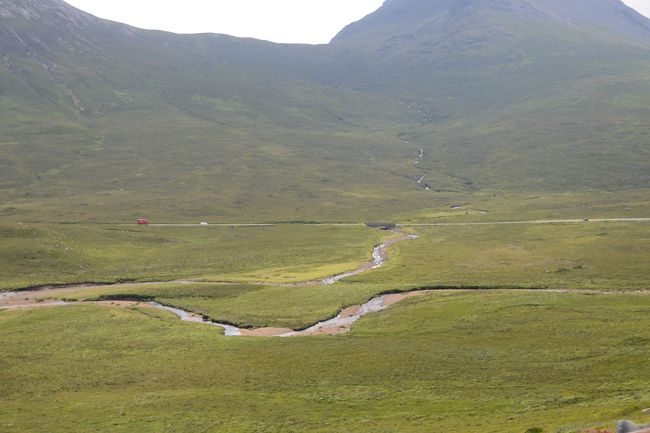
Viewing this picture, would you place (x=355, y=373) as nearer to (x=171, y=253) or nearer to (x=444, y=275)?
(x=444, y=275)

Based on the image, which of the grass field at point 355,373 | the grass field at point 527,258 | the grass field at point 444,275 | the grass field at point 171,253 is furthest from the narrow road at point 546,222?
the grass field at point 355,373

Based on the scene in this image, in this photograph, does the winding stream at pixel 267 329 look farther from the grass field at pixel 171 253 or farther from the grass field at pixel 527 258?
the grass field at pixel 527 258

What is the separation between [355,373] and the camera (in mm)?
53750

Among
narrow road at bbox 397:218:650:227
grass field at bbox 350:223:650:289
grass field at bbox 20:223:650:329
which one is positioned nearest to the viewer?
grass field at bbox 20:223:650:329

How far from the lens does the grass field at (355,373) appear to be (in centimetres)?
4359

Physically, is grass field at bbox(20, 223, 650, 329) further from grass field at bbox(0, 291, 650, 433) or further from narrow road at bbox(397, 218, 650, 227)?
narrow road at bbox(397, 218, 650, 227)

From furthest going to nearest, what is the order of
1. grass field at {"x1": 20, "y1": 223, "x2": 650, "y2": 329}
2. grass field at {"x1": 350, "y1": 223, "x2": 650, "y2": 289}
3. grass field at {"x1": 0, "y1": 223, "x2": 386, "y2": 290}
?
1. grass field at {"x1": 0, "y1": 223, "x2": 386, "y2": 290}
2. grass field at {"x1": 350, "y1": 223, "x2": 650, "y2": 289}
3. grass field at {"x1": 20, "y1": 223, "x2": 650, "y2": 329}

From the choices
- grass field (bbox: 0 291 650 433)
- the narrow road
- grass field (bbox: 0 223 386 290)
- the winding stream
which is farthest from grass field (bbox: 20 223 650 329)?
the narrow road

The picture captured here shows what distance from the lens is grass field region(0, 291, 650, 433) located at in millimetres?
43594

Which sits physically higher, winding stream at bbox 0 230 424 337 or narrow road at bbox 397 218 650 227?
narrow road at bbox 397 218 650 227

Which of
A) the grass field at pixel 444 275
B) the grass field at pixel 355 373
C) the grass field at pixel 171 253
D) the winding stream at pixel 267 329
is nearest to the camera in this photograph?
the grass field at pixel 355 373

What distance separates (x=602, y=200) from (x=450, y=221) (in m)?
53.3

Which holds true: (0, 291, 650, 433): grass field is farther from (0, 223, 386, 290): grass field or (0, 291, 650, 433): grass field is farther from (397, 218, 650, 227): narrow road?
(397, 218, 650, 227): narrow road

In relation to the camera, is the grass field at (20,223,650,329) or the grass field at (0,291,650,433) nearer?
the grass field at (0,291,650,433)
